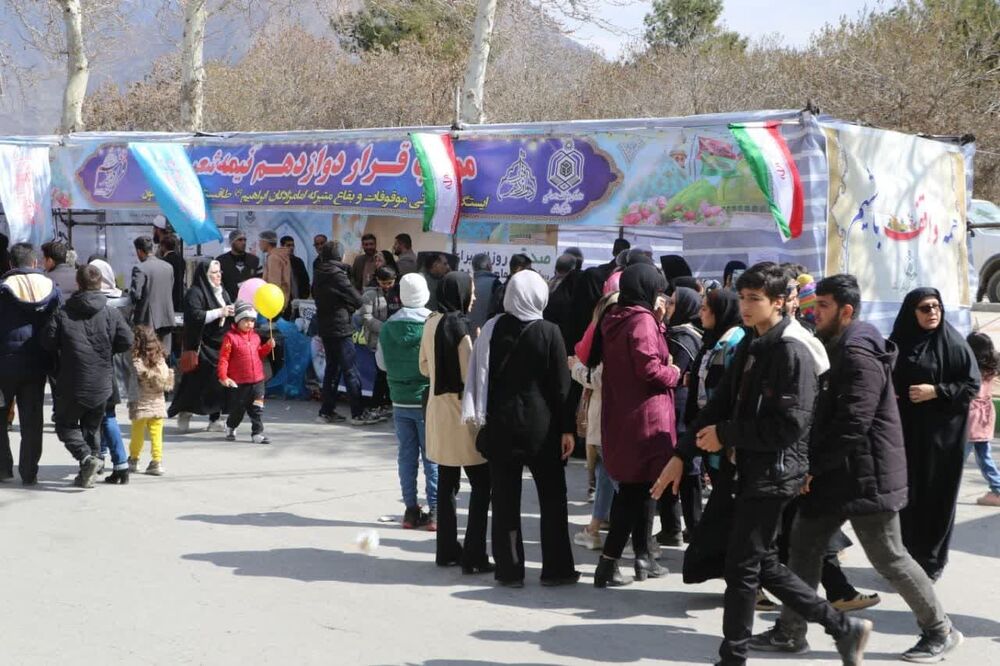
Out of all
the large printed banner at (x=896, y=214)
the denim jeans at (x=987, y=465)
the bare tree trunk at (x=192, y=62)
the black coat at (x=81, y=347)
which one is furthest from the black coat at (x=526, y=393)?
the bare tree trunk at (x=192, y=62)

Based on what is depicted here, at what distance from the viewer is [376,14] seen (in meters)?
46.3

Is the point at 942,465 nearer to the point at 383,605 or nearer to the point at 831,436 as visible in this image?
the point at 831,436

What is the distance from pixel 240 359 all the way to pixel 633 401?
205 inches

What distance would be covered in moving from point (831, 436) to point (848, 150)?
600 centimetres

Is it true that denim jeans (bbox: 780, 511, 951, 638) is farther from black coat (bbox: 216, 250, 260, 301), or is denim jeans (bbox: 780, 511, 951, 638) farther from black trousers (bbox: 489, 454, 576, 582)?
black coat (bbox: 216, 250, 260, 301)

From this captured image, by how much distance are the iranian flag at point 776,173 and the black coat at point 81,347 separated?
5169 millimetres

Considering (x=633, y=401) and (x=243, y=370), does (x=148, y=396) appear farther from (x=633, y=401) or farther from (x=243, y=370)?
(x=633, y=401)

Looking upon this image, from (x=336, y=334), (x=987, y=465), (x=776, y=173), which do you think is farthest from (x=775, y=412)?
(x=336, y=334)

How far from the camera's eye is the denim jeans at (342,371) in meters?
12.2

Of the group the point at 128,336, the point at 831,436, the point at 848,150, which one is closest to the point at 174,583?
the point at 128,336

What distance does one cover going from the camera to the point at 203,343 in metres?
11.4

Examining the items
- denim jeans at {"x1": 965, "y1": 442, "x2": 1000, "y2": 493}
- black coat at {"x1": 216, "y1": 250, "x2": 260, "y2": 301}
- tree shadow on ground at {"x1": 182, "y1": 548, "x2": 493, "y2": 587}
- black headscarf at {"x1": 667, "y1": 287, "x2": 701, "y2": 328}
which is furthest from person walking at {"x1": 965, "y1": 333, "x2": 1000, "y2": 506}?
black coat at {"x1": 216, "y1": 250, "x2": 260, "y2": 301}

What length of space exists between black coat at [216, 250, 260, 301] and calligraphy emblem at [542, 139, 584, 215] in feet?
13.1

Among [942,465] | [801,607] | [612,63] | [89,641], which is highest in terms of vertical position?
[612,63]
